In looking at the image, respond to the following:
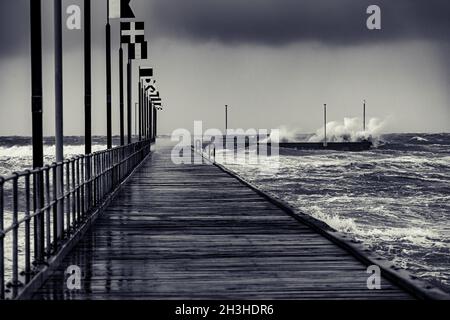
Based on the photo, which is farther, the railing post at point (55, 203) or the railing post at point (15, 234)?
the railing post at point (55, 203)

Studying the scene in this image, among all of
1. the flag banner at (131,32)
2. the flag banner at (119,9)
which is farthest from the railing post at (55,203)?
the flag banner at (131,32)

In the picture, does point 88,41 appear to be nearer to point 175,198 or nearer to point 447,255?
point 175,198

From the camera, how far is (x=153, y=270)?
30.0 feet

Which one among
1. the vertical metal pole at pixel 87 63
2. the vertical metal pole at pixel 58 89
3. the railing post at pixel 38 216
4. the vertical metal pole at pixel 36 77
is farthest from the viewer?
the vertical metal pole at pixel 87 63

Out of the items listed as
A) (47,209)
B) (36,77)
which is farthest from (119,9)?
(47,209)

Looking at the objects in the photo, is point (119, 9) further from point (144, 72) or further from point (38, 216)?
point (144, 72)

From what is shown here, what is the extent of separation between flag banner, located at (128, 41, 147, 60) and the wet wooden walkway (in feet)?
A: 66.4

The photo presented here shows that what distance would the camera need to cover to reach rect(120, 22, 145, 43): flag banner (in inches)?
1335

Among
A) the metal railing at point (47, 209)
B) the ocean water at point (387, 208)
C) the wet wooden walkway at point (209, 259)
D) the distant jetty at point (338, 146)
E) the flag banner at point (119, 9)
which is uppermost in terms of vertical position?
the flag banner at point (119, 9)

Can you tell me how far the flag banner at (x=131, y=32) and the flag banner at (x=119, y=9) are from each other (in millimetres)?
8295

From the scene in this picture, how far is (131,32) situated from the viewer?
113 ft

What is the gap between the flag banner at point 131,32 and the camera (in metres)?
33.9

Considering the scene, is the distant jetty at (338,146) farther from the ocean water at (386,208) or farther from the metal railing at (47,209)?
the metal railing at (47,209)
